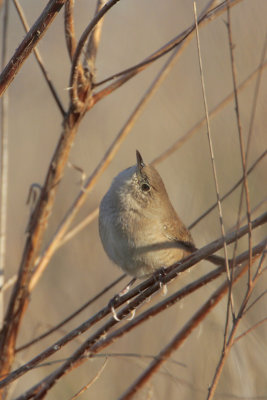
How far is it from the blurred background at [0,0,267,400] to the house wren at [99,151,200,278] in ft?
1.29

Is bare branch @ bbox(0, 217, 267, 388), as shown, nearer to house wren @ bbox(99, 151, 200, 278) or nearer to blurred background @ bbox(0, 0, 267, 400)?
house wren @ bbox(99, 151, 200, 278)

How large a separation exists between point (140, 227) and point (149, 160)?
6.57ft

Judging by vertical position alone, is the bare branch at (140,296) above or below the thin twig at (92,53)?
below

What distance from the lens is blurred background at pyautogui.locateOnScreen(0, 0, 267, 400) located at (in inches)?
119

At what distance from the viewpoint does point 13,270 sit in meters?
4.08

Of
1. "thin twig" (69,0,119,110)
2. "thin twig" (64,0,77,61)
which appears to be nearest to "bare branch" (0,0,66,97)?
"thin twig" (69,0,119,110)

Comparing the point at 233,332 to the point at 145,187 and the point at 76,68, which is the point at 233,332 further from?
the point at 145,187

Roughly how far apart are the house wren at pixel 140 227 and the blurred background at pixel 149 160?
394 millimetres

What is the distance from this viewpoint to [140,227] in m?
2.33

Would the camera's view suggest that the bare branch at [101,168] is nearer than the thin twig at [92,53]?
No

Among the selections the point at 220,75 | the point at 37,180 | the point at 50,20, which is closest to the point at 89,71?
the point at 50,20

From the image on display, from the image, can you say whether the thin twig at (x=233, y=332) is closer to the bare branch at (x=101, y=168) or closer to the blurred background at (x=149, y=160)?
the bare branch at (x=101, y=168)

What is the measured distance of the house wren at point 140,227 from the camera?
231 cm

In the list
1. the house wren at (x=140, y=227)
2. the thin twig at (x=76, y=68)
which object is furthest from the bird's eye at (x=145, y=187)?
the thin twig at (x=76, y=68)
